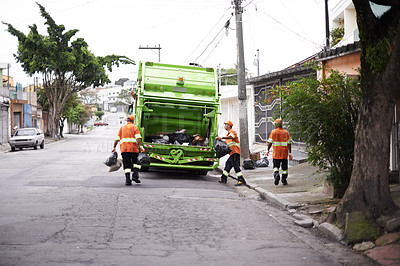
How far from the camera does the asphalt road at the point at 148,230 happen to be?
5.47 metres

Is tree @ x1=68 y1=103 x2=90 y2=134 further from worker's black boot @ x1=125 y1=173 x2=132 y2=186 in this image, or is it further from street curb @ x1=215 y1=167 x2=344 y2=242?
street curb @ x1=215 y1=167 x2=344 y2=242

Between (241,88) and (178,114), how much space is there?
11.6 ft

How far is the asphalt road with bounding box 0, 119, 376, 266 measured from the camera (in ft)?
17.9

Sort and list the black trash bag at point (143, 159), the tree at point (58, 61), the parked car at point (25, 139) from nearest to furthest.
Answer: the black trash bag at point (143, 159) → the parked car at point (25, 139) → the tree at point (58, 61)

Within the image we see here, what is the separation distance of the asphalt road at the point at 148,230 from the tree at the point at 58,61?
103 ft

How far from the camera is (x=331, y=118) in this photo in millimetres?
8859

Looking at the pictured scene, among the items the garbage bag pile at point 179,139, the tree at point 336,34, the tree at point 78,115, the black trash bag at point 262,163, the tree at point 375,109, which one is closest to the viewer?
the tree at point 375,109

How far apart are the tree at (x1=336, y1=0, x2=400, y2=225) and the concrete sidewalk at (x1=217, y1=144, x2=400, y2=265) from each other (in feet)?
1.88

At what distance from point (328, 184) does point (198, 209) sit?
9.78 ft

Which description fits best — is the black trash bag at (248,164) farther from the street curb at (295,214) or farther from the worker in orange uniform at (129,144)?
the worker in orange uniform at (129,144)

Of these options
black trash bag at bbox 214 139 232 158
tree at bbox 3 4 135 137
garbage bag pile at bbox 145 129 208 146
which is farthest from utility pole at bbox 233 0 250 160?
tree at bbox 3 4 135 137

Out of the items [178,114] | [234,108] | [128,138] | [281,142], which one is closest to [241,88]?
[178,114]

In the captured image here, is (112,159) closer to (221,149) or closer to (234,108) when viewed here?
(221,149)

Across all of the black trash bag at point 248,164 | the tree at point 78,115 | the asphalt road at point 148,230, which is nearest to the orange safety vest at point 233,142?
the asphalt road at point 148,230
